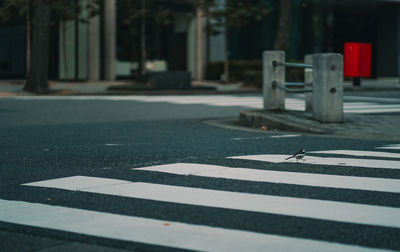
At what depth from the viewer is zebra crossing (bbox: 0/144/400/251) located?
4.04 metres

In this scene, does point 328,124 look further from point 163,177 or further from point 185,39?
point 185,39

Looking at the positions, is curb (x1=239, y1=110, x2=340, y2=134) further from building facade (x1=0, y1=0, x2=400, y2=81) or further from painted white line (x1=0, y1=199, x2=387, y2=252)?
building facade (x1=0, y1=0, x2=400, y2=81)


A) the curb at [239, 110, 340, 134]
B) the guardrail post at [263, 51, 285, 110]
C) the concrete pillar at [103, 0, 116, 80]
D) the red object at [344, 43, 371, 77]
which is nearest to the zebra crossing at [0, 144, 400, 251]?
the curb at [239, 110, 340, 134]

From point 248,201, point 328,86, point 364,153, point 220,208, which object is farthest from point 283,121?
point 220,208

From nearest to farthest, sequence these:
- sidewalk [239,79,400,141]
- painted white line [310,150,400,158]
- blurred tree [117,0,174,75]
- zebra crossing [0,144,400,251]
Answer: zebra crossing [0,144,400,251]
painted white line [310,150,400,158]
sidewalk [239,79,400,141]
blurred tree [117,0,174,75]

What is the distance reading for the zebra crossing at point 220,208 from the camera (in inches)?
159

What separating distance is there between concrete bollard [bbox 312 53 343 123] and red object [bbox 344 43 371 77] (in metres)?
14.2

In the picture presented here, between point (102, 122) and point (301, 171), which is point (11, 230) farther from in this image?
point (102, 122)

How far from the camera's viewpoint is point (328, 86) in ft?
35.4

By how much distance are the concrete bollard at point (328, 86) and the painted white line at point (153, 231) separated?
258 inches

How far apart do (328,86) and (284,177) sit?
16.4ft

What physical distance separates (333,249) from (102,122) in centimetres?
903

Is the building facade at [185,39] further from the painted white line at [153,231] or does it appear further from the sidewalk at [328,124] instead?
the painted white line at [153,231]

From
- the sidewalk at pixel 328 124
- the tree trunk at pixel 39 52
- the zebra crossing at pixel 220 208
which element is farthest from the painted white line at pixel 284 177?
the tree trunk at pixel 39 52
